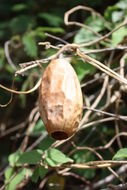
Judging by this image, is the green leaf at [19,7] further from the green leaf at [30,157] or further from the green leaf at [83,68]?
the green leaf at [30,157]

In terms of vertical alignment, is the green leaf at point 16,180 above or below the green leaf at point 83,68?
below

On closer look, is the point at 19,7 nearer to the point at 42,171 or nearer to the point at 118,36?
the point at 118,36

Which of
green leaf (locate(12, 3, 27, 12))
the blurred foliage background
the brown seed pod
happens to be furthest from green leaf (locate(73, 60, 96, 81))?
green leaf (locate(12, 3, 27, 12))

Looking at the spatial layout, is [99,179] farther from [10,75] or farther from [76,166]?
[10,75]

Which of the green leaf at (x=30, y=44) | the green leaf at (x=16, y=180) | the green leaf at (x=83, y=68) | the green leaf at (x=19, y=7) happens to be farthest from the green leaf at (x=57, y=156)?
the green leaf at (x=19, y=7)

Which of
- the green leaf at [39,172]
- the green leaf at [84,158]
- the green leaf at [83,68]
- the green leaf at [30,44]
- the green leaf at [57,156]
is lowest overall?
the green leaf at [84,158]

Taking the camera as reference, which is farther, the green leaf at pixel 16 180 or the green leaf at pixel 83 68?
the green leaf at pixel 83 68

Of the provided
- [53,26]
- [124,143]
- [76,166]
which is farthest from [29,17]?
[76,166]

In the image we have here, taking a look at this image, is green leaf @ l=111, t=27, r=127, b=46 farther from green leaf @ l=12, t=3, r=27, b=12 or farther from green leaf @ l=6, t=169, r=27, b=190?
green leaf @ l=12, t=3, r=27, b=12
